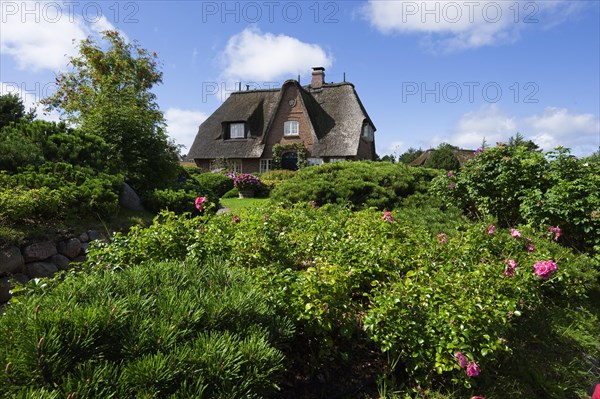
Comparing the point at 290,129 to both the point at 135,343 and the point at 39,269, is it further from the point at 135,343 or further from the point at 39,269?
the point at 135,343

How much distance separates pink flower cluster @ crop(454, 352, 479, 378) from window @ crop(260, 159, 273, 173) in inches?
1033

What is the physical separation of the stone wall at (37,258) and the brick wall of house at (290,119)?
2282 centimetres

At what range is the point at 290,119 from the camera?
2800cm

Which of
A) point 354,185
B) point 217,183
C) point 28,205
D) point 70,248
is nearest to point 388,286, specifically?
point 70,248

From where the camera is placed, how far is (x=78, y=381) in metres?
1.51

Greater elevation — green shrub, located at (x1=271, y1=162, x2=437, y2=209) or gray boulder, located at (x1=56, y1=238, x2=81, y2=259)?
green shrub, located at (x1=271, y1=162, x2=437, y2=209)

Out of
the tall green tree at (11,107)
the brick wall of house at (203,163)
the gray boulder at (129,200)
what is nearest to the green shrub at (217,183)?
the tall green tree at (11,107)

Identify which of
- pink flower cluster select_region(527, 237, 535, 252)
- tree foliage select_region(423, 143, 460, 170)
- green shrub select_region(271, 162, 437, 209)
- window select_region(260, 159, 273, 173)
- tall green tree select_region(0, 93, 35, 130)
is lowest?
pink flower cluster select_region(527, 237, 535, 252)

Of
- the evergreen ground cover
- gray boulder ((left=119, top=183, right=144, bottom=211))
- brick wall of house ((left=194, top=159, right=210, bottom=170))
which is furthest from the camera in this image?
brick wall of house ((left=194, top=159, right=210, bottom=170))

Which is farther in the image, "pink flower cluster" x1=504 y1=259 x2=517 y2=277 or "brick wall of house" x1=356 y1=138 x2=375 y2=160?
"brick wall of house" x1=356 y1=138 x2=375 y2=160

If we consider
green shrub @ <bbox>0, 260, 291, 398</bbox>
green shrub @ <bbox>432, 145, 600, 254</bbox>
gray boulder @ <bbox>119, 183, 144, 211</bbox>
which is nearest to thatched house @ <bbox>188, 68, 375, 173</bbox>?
green shrub @ <bbox>432, 145, 600, 254</bbox>

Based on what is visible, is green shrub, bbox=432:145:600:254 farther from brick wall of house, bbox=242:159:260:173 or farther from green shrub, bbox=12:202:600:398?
brick wall of house, bbox=242:159:260:173

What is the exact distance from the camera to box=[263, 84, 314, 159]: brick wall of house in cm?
2752

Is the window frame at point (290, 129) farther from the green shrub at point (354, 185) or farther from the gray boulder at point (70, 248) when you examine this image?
the gray boulder at point (70, 248)
